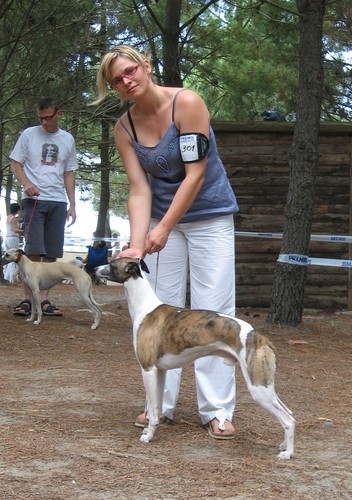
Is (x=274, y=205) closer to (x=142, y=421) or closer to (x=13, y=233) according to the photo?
(x=142, y=421)

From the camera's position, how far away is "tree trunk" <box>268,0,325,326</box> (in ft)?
27.1

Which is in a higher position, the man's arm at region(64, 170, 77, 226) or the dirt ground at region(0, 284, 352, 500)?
the man's arm at region(64, 170, 77, 226)

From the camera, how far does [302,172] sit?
325 inches

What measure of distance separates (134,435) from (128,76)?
199 centimetres

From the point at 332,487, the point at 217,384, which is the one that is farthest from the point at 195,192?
the point at 332,487

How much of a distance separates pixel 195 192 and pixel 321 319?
604cm

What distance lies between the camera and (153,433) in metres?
3.87

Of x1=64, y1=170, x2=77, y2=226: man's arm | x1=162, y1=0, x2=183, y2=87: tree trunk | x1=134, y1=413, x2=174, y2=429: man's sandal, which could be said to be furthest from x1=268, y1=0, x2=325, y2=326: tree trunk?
x1=134, y1=413, x2=174, y2=429: man's sandal

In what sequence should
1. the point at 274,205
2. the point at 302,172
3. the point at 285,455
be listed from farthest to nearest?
1. the point at 274,205
2. the point at 302,172
3. the point at 285,455

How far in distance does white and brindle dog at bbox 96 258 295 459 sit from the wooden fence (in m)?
6.80

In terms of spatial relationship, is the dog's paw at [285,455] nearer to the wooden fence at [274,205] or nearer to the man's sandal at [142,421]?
the man's sandal at [142,421]

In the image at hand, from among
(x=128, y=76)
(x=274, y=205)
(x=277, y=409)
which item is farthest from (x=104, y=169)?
(x=277, y=409)

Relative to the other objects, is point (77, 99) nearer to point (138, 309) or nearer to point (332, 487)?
point (138, 309)

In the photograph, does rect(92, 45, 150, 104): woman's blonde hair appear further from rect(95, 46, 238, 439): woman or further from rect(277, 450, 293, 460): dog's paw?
rect(277, 450, 293, 460): dog's paw
